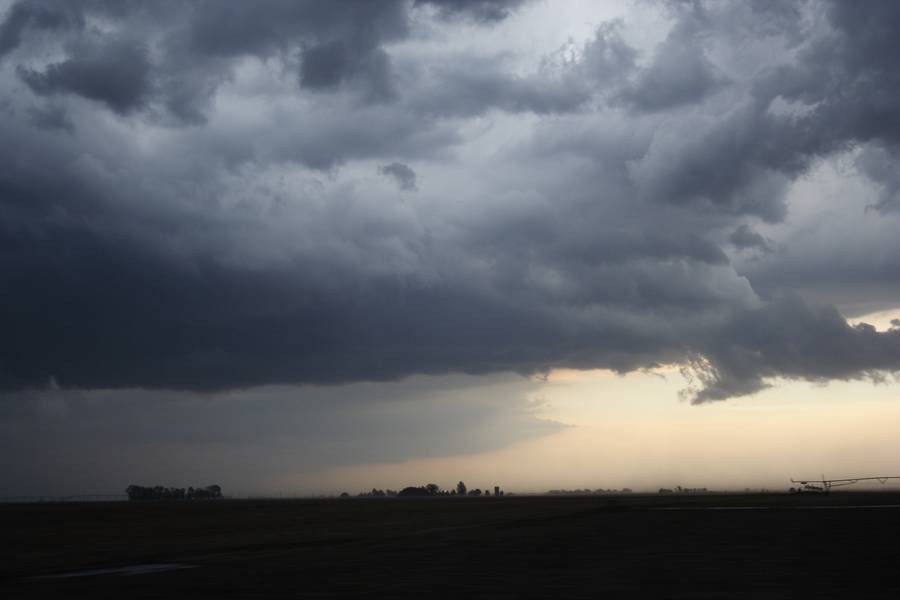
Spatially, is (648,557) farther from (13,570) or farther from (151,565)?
(13,570)

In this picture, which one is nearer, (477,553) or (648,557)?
(648,557)

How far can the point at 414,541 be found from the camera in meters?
46.8

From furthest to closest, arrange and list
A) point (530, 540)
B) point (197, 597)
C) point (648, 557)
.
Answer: point (530, 540) < point (648, 557) < point (197, 597)

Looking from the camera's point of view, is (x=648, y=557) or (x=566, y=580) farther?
(x=648, y=557)

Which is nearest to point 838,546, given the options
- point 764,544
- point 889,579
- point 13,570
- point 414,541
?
point 764,544

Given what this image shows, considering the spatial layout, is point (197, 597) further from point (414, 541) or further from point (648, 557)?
point (414, 541)

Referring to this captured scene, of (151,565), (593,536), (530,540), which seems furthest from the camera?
(593,536)

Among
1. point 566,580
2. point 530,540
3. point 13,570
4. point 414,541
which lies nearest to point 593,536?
point 530,540

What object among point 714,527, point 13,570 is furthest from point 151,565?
point 714,527

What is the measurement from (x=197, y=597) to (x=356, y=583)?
466 centimetres

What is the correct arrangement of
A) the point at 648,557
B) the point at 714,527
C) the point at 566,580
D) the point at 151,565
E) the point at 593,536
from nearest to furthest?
the point at 566,580
the point at 648,557
the point at 151,565
the point at 593,536
the point at 714,527

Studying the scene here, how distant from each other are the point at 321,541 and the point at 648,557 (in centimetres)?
2288

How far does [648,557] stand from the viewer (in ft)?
109

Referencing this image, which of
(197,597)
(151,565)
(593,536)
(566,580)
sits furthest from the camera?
(593,536)
